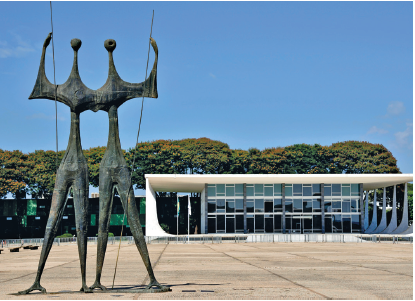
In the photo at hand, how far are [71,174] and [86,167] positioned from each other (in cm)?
37

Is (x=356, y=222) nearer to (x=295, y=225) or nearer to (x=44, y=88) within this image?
(x=295, y=225)

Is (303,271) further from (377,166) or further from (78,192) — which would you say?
(377,166)

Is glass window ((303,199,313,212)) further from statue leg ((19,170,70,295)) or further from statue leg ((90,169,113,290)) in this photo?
statue leg ((19,170,70,295))

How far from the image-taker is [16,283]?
1262cm

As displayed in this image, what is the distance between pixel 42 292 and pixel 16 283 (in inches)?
122

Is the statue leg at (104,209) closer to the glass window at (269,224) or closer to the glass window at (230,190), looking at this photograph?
the glass window at (230,190)

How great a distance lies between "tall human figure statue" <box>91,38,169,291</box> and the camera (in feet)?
34.2

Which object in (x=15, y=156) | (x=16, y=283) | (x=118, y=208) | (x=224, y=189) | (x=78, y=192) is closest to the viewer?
(x=78, y=192)

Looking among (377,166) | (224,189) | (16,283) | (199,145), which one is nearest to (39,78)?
(16,283)

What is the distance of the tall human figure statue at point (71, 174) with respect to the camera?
1038 cm

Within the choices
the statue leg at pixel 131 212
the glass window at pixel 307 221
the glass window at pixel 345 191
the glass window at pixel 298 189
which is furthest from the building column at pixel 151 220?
the statue leg at pixel 131 212

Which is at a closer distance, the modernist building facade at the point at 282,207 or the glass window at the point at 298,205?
the modernist building facade at the point at 282,207

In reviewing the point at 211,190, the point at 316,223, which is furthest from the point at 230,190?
the point at 316,223

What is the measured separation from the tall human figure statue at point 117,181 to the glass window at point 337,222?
2082 inches
